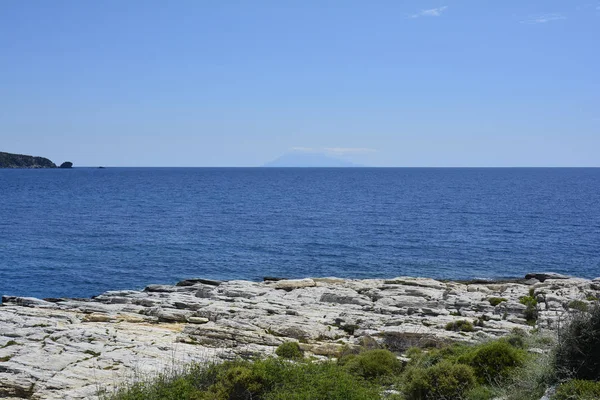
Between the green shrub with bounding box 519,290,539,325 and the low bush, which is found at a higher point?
the low bush

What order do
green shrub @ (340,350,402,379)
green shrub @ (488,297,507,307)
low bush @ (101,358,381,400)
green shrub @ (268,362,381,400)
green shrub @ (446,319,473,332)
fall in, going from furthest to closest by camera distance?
green shrub @ (488,297,507,307) < green shrub @ (446,319,473,332) < green shrub @ (340,350,402,379) < low bush @ (101,358,381,400) < green shrub @ (268,362,381,400)

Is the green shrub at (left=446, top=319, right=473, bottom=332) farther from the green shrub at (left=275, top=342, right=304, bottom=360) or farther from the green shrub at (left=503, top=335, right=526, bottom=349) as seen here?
the green shrub at (left=275, top=342, right=304, bottom=360)

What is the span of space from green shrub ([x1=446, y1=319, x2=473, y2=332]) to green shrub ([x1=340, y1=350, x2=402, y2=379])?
776cm

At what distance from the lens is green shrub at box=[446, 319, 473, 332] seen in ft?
98.7

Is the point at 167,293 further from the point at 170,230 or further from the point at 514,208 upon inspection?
the point at 514,208

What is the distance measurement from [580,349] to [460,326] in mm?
14612

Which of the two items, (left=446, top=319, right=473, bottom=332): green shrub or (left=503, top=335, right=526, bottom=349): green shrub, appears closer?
(left=503, top=335, right=526, bottom=349): green shrub

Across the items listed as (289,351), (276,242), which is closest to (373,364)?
(289,351)

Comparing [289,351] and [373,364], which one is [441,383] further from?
[289,351]

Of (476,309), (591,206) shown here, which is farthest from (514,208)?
(476,309)

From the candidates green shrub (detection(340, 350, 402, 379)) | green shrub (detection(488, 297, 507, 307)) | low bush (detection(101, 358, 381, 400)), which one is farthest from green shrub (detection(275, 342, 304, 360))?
green shrub (detection(488, 297, 507, 307))

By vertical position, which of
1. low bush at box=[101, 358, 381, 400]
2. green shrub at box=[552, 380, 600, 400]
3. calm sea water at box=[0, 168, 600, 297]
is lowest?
calm sea water at box=[0, 168, 600, 297]

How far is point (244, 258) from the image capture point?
2579 inches

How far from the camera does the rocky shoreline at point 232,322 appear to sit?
23750 mm
